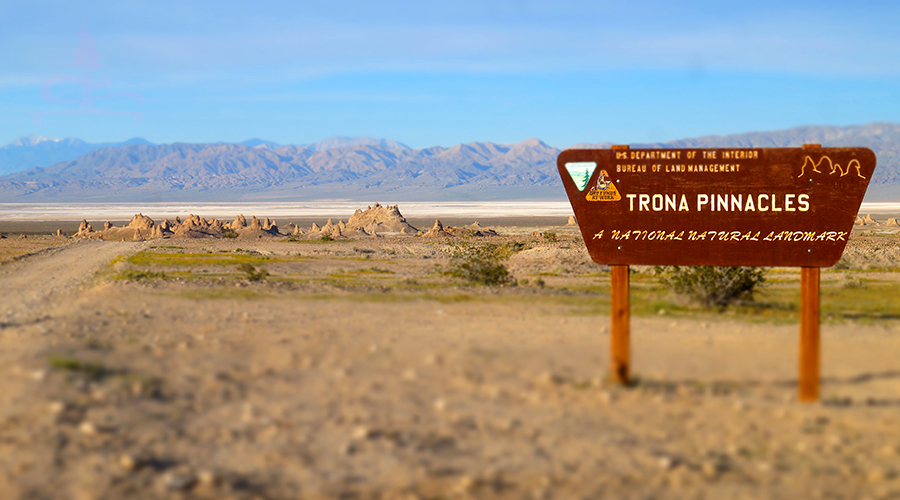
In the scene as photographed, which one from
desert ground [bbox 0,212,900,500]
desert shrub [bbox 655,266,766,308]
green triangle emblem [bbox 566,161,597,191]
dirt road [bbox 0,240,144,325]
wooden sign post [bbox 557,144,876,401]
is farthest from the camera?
dirt road [bbox 0,240,144,325]

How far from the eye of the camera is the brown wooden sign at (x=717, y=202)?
849 cm

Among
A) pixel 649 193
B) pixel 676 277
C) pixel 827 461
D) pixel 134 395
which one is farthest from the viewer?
pixel 676 277

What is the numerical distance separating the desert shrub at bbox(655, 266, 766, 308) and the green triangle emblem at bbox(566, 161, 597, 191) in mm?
6976

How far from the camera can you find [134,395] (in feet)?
25.9

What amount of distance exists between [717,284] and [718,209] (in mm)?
7277

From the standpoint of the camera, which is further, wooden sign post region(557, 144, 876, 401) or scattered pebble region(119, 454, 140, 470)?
wooden sign post region(557, 144, 876, 401)

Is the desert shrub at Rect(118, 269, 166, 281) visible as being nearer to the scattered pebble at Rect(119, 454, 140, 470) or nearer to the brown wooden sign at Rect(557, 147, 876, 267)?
the scattered pebble at Rect(119, 454, 140, 470)

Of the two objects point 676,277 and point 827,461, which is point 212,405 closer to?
point 827,461

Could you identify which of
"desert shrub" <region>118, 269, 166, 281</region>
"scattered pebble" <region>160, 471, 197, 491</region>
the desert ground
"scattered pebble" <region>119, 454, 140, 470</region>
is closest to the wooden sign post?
the desert ground

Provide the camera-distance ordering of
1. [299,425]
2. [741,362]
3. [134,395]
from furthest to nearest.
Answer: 1. [741,362]
2. [134,395]
3. [299,425]

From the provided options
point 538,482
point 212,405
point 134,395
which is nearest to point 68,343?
point 134,395

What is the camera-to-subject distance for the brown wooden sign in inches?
334

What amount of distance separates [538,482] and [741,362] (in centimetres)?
443

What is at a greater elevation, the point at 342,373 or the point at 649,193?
the point at 649,193
